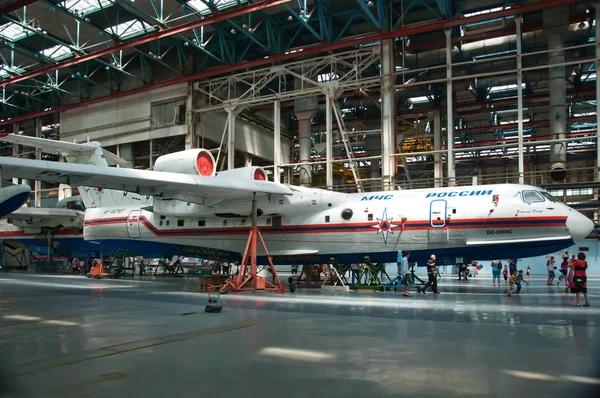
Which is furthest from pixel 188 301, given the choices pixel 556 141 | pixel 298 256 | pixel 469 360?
pixel 556 141

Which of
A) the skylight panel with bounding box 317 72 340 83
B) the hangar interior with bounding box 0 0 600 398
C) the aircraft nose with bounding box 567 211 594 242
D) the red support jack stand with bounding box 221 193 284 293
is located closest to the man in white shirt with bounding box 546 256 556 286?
the hangar interior with bounding box 0 0 600 398

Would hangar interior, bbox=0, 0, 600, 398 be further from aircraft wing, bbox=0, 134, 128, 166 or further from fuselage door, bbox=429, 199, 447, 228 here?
aircraft wing, bbox=0, 134, 128, 166

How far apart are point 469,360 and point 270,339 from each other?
299 cm

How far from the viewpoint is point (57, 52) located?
103ft

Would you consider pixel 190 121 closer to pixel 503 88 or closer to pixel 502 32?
pixel 502 32

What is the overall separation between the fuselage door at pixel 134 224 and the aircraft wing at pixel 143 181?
4211mm

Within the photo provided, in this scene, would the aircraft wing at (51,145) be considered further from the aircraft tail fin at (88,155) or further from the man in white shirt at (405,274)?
the man in white shirt at (405,274)

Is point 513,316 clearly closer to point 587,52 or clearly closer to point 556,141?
point 556,141

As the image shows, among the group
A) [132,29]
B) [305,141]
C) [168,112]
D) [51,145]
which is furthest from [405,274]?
[132,29]

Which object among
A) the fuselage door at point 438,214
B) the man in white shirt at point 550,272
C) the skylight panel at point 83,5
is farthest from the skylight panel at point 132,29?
the man in white shirt at point 550,272

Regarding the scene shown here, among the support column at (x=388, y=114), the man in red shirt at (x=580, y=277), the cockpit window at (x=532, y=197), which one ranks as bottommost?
the man in red shirt at (x=580, y=277)

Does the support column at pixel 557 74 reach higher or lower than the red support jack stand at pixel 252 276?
higher

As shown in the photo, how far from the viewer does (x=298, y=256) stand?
61.8 feet

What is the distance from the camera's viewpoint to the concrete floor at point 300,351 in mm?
5062
